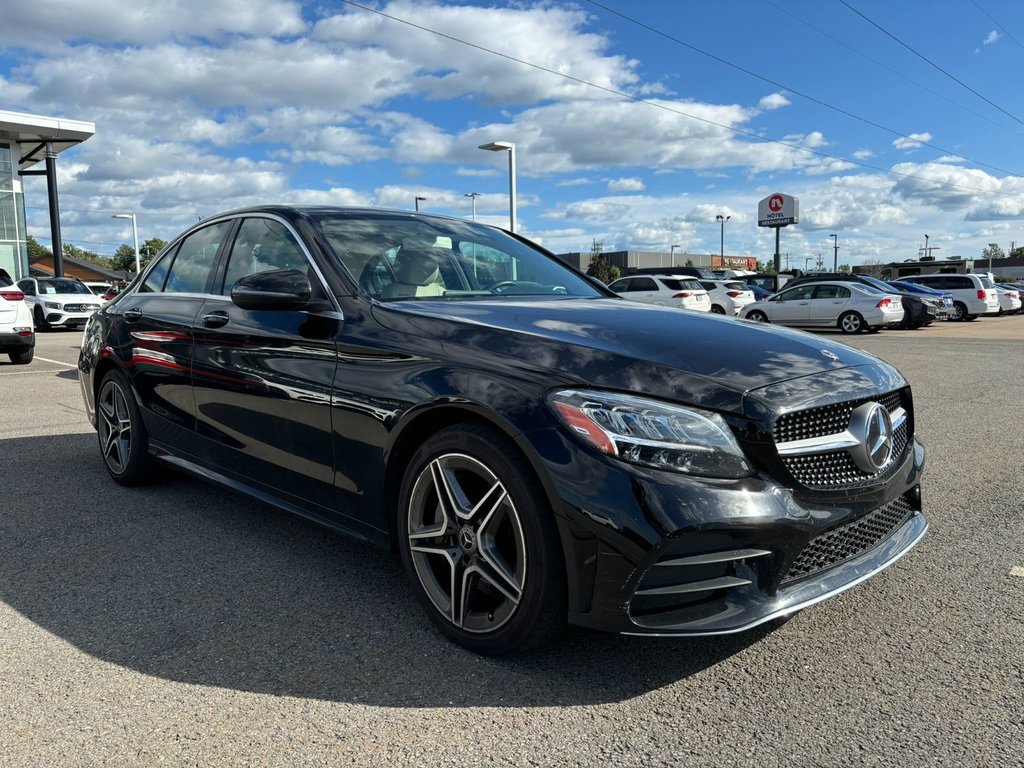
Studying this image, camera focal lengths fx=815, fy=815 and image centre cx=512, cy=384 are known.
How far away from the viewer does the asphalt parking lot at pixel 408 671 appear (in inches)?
89.1

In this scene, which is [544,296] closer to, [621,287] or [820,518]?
[820,518]

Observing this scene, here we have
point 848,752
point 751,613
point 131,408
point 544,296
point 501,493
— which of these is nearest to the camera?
point 848,752

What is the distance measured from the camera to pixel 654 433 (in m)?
Result: 2.39

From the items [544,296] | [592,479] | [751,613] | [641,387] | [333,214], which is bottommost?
[751,613]

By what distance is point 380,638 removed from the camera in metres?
2.92

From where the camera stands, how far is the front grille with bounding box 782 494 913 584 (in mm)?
2539

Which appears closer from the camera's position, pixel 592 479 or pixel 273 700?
pixel 592 479

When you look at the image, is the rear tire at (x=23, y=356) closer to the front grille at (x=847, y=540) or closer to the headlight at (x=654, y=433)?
the headlight at (x=654, y=433)

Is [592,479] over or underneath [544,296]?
underneath

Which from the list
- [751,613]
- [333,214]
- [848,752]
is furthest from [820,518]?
[333,214]

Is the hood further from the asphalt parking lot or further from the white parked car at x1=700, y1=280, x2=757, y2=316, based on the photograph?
the white parked car at x1=700, y1=280, x2=757, y2=316

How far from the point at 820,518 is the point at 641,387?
683 millimetres

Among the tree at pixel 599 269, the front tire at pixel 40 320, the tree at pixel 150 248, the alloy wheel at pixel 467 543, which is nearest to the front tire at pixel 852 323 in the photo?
the alloy wheel at pixel 467 543

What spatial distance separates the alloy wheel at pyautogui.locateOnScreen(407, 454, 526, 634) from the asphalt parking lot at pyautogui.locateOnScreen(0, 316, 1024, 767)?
174 mm
